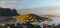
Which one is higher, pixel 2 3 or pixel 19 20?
pixel 2 3

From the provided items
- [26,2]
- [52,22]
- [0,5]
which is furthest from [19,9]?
[52,22]

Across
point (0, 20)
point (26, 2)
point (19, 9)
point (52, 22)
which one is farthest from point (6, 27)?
point (52, 22)

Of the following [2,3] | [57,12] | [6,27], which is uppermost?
[2,3]

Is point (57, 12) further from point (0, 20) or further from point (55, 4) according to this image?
point (0, 20)

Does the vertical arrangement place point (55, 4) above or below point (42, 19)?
above

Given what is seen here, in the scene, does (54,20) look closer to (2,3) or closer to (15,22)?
(15,22)

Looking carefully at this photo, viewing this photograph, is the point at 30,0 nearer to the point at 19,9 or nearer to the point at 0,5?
the point at 19,9

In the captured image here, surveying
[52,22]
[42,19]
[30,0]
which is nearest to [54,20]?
[52,22]
